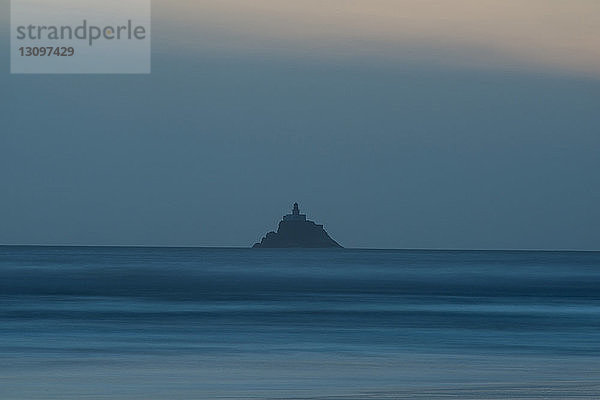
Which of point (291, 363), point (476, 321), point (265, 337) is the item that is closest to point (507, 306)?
point (476, 321)

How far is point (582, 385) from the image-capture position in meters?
23.3

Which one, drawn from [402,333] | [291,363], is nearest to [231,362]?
[291,363]

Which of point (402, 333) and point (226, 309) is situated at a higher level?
point (226, 309)

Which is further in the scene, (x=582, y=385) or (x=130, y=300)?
(x=130, y=300)

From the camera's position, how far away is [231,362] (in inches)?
1109

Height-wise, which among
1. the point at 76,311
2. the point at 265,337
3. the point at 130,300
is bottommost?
the point at 265,337

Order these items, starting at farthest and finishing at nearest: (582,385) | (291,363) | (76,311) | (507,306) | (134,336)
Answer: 1. (507,306)
2. (76,311)
3. (134,336)
4. (291,363)
5. (582,385)

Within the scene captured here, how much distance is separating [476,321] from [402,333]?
815 centimetres

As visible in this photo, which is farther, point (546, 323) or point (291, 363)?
point (546, 323)

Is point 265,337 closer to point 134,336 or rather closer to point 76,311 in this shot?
point 134,336

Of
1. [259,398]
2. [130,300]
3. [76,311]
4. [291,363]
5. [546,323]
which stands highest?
[130,300]

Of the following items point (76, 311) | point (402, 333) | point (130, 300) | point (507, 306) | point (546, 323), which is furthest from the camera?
point (130, 300)

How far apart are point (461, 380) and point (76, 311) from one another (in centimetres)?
3009

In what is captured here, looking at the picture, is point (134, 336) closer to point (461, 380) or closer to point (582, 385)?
point (461, 380)
